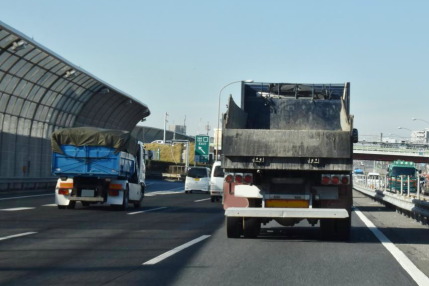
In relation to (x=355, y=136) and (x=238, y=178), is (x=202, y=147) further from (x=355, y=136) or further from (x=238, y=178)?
(x=355, y=136)

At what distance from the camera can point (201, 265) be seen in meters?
10.4

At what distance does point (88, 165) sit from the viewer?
23688 mm

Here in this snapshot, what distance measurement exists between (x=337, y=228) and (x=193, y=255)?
4.05 metres

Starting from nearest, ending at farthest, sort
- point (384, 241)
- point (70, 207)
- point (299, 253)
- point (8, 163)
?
1. point (299, 253)
2. point (384, 241)
3. point (70, 207)
4. point (8, 163)

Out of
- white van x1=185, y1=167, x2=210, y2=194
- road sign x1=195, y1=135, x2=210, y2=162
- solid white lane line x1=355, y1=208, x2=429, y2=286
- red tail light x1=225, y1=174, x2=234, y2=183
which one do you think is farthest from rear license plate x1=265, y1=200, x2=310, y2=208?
road sign x1=195, y1=135, x2=210, y2=162

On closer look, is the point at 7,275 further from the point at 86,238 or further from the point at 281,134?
the point at 281,134

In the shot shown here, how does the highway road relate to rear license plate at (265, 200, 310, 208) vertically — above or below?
below

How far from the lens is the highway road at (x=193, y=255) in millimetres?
9195

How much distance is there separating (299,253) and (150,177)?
80841 millimetres

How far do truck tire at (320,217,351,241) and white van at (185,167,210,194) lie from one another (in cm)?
3168

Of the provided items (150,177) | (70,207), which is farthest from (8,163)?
(150,177)

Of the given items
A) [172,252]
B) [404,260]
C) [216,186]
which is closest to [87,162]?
[172,252]

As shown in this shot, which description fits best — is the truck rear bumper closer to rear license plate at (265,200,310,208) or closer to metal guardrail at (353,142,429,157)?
rear license plate at (265,200,310,208)

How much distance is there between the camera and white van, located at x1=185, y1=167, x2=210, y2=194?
46.8 metres
